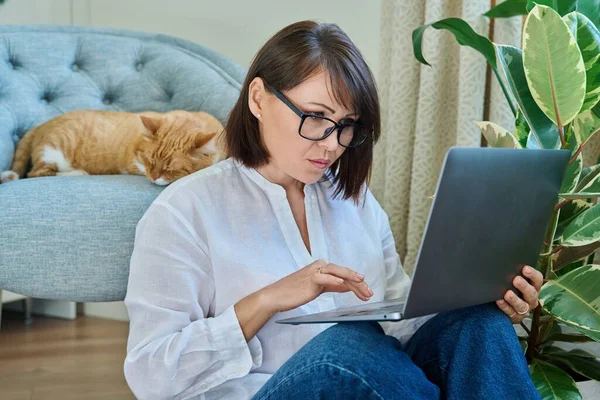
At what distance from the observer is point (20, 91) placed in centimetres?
193

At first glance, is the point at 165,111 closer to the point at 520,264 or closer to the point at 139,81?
the point at 139,81

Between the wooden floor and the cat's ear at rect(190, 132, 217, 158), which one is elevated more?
the cat's ear at rect(190, 132, 217, 158)

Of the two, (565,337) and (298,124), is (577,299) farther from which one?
(298,124)

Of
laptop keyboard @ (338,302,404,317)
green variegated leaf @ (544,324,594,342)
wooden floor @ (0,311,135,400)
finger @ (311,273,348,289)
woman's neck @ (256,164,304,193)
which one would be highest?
woman's neck @ (256,164,304,193)

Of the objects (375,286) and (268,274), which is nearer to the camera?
(268,274)

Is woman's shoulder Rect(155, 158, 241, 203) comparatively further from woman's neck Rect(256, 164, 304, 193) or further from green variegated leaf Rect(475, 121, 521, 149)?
green variegated leaf Rect(475, 121, 521, 149)

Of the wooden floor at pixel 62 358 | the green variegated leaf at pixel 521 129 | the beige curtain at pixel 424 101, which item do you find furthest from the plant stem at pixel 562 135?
the wooden floor at pixel 62 358

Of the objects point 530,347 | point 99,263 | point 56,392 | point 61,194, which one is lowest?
point 56,392

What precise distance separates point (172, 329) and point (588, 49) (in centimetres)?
84

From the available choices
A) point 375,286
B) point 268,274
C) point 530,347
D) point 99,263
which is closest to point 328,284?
point 268,274

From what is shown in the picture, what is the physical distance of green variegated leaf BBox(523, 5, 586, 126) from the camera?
4.23 feet

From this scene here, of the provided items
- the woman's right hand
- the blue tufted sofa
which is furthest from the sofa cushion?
the woman's right hand

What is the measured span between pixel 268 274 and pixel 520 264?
38 centimetres

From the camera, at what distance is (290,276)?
111 cm
